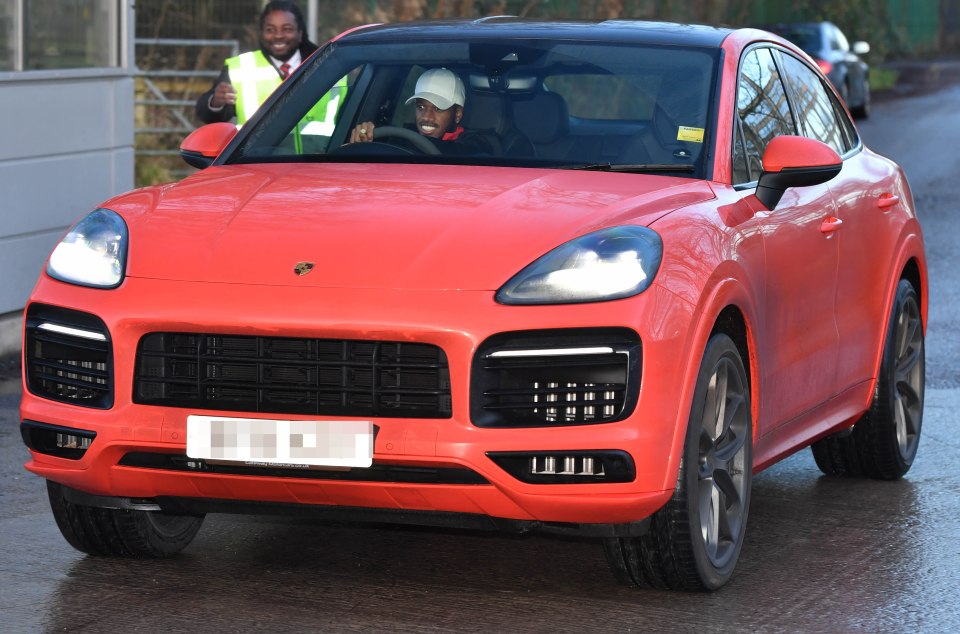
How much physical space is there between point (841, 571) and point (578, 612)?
3.36 feet

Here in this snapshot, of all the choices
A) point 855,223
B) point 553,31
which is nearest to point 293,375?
point 553,31

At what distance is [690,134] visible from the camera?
19.3ft

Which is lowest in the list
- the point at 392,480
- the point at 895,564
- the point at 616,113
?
the point at 895,564

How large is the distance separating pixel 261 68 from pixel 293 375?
5316mm

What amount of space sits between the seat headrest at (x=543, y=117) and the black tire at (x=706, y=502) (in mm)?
1037

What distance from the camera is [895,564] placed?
5.82 metres

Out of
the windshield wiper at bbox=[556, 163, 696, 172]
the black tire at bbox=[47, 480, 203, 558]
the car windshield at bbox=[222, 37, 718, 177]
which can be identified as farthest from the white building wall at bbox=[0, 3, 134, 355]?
the windshield wiper at bbox=[556, 163, 696, 172]

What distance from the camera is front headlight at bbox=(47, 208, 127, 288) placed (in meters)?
5.07

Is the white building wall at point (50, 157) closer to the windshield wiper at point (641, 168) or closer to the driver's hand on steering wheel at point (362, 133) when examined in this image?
the driver's hand on steering wheel at point (362, 133)

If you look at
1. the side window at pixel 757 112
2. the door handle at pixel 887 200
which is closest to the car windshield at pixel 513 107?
the side window at pixel 757 112

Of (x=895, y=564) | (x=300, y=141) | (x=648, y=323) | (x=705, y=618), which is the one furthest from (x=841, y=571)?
(x=300, y=141)

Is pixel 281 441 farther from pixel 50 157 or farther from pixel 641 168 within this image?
pixel 50 157

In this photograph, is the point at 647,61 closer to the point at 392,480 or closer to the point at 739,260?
the point at 739,260

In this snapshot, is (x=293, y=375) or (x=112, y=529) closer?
(x=293, y=375)
